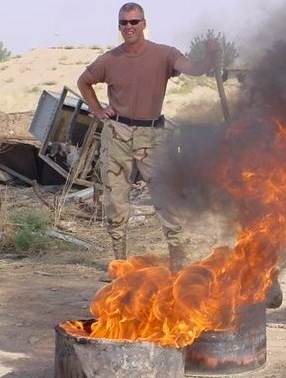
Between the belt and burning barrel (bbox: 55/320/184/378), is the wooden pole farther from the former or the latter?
burning barrel (bbox: 55/320/184/378)

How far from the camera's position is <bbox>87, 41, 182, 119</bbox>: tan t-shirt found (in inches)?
291

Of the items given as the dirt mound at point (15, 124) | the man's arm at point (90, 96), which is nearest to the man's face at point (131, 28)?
the man's arm at point (90, 96)

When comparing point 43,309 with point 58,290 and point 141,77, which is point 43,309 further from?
point 141,77

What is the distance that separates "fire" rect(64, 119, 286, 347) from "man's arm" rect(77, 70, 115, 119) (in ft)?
6.05

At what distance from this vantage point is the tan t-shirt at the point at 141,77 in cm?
738

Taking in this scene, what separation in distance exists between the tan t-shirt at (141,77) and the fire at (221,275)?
1638 mm

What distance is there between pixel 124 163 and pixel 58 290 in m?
1.28

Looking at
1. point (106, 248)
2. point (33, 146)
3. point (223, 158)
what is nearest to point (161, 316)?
point (223, 158)

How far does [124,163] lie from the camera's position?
757 cm

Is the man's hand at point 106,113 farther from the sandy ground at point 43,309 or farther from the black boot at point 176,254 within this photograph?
the sandy ground at point 43,309

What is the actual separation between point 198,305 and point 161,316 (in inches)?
9.2

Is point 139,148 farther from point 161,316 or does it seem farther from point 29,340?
point 161,316

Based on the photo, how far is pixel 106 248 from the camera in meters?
9.63

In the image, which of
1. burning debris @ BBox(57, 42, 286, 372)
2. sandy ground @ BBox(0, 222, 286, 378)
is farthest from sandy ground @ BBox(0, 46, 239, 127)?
burning debris @ BBox(57, 42, 286, 372)
